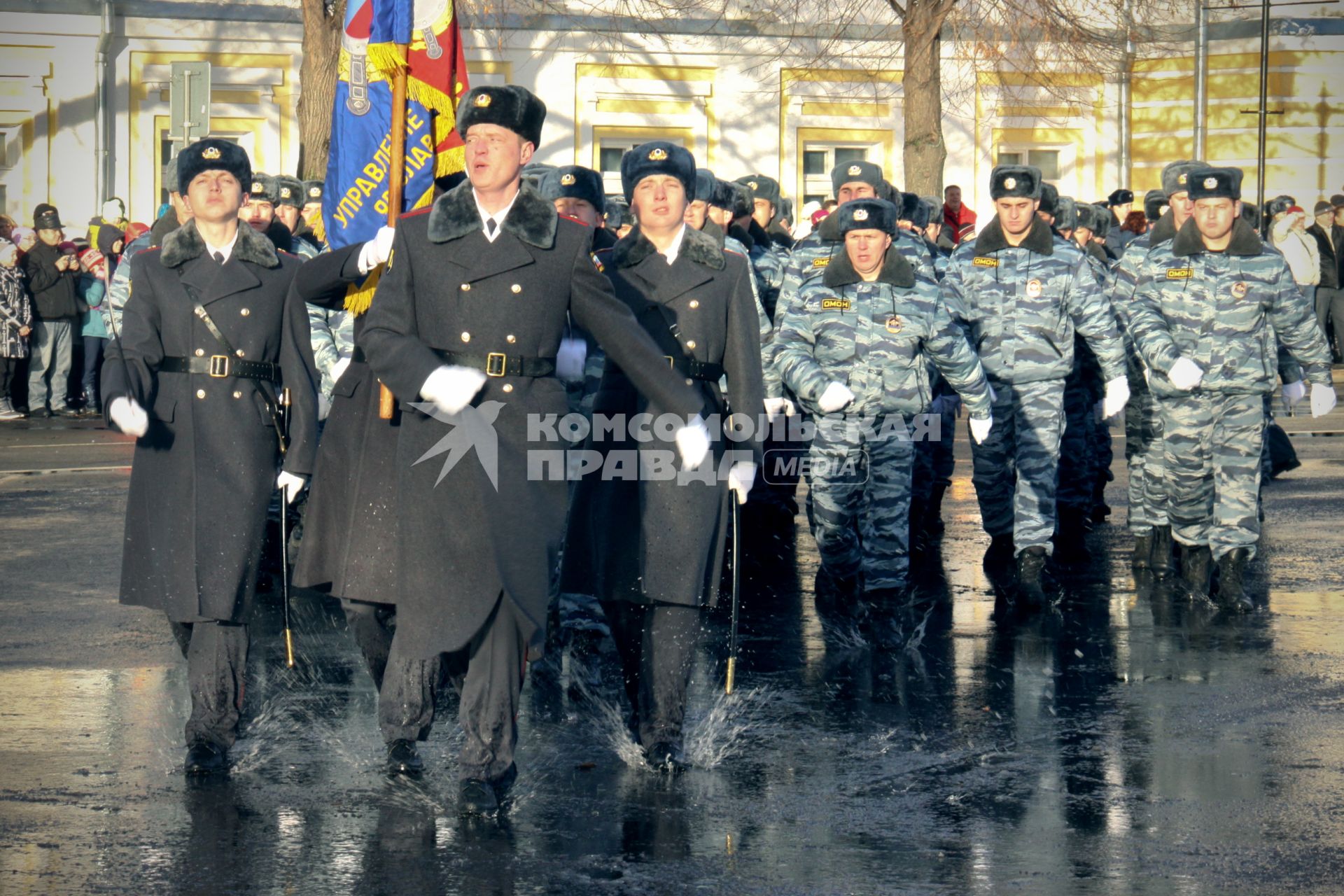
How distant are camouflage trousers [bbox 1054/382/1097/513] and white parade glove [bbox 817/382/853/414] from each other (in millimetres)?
3220

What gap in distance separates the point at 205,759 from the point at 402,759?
599 millimetres

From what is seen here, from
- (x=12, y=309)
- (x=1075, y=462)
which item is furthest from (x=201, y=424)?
(x=12, y=309)

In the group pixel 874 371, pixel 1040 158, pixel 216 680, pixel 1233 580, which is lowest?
pixel 216 680

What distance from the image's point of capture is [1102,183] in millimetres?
30969

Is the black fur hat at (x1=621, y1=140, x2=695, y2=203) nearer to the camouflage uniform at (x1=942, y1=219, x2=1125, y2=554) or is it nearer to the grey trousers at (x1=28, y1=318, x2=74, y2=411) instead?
the camouflage uniform at (x1=942, y1=219, x2=1125, y2=554)

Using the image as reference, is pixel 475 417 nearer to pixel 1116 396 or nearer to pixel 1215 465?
pixel 1116 396

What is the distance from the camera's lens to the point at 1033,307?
992cm

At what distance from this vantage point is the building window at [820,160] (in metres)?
30.7

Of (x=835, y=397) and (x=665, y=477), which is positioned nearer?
(x=665, y=477)

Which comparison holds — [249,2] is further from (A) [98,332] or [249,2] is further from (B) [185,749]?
(B) [185,749]

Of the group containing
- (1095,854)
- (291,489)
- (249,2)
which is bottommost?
(1095,854)

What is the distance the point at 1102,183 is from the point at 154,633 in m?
24.2

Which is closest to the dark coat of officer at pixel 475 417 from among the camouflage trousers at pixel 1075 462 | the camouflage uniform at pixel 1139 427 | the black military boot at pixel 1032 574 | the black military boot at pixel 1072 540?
the black military boot at pixel 1032 574

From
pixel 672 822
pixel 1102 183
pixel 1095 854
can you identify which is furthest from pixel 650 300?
pixel 1102 183
